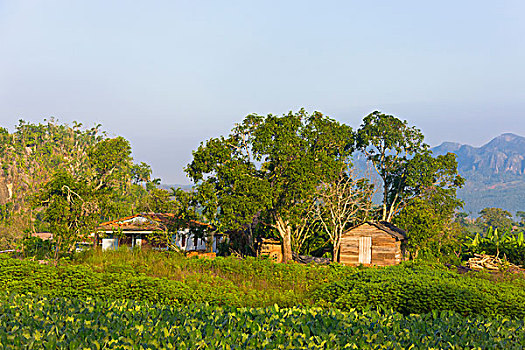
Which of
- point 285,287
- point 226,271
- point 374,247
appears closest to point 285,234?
point 374,247

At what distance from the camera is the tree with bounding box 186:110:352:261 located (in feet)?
73.7

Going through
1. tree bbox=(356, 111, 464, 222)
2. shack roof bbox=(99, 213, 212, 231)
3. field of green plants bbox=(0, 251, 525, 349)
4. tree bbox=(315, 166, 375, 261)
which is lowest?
field of green plants bbox=(0, 251, 525, 349)

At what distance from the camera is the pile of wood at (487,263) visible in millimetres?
24959

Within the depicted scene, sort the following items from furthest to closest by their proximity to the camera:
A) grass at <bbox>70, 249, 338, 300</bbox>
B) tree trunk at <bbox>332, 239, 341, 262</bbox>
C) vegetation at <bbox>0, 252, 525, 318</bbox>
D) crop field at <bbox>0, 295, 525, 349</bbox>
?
tree trunk at <bbox>332, 239, 341, 262</bbox>
grass at <bbox>70, 249, 338, 300</bbox>
vegetation at <bbox>0, 252, 525, 318</bbox>
crop field at <bbox>0, 295, 525, 349</bbox>

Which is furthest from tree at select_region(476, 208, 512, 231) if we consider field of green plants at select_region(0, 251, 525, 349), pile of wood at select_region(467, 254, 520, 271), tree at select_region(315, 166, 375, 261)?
field of green plants at select_region(0, 251, 525, 349)

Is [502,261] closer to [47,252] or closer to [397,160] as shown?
[397,160]

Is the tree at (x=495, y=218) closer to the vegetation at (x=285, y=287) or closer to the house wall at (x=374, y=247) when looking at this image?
the house wall at (x=374, y=247)

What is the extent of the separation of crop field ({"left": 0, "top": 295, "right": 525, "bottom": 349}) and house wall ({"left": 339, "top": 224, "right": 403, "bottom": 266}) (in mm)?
19897

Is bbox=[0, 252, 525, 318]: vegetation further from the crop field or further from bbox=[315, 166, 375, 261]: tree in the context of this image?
bbox=[315, 166, 375, 261]: tree

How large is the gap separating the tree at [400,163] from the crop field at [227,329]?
3091 centimetres

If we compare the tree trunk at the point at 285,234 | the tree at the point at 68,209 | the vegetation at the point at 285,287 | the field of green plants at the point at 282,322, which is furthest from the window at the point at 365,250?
the field of green plants at the point at 282,322

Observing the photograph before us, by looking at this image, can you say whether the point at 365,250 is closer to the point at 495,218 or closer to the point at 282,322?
the point at 282,322

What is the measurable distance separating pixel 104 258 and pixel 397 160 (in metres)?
27.2

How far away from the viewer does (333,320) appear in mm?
5516
